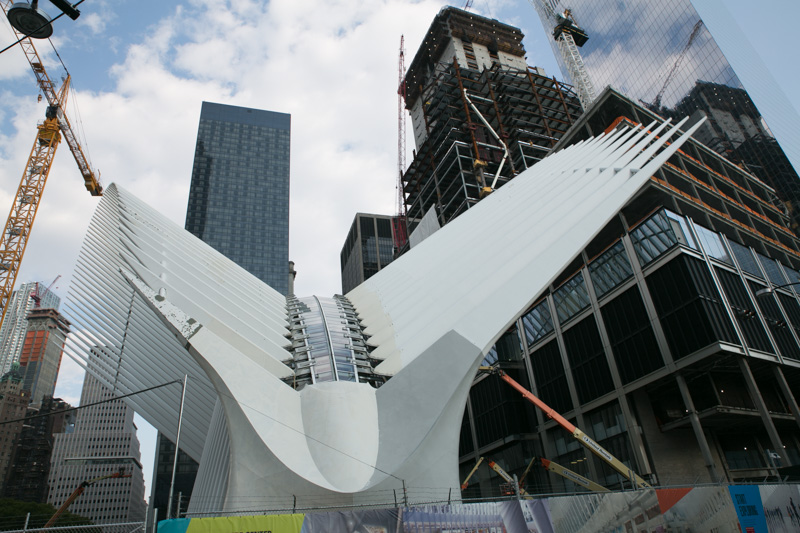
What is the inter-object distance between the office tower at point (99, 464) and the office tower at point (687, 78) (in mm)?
149501

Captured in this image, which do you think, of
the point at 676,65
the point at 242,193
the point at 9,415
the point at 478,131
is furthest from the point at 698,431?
the point at 9,415

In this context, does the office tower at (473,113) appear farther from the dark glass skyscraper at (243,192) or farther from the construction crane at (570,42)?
the dark glass skyscraper at (243,192)

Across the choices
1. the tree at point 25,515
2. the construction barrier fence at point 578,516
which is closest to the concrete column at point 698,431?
the construction barrier fence at point 578,516

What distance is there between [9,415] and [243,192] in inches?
3798

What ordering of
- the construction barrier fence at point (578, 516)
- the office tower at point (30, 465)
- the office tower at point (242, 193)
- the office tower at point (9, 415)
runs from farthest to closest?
the office tower at point (242, 193) → the office tower at point (9, 415) → the office tower at point (30, 465) → the construction barrier fence at point (578, 516)

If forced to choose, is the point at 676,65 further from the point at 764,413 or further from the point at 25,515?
the point at 25,515

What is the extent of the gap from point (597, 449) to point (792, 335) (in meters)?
22.1

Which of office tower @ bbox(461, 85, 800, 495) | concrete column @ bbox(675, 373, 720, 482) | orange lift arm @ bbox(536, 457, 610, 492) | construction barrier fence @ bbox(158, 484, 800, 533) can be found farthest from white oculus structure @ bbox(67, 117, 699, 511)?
concrete column @ bbox(675, 373, 720, 482)

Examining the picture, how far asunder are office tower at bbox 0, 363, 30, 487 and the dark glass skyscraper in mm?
71406

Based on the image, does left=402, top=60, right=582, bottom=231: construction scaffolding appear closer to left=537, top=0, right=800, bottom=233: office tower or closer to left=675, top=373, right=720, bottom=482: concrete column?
left=537, top=0, right=800, bottom=233: office tower

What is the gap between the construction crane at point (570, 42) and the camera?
110 m

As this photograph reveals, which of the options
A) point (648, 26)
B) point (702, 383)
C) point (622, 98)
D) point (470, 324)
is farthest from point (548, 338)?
point (648, 26)

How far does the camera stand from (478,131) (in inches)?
3489

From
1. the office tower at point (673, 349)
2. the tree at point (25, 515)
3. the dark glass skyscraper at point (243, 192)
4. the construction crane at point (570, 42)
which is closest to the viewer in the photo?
the office tower at point (673, 349)
